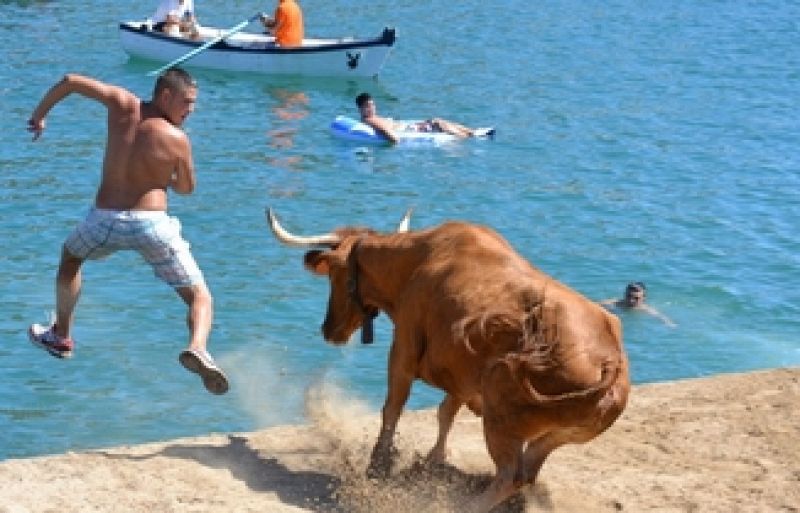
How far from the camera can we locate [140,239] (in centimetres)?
917

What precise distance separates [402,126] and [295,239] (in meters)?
16.0

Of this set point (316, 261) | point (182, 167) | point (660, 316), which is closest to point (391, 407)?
point (316, 261)

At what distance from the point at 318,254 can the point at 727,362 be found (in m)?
7.74

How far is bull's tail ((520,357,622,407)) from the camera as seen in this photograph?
293 inches

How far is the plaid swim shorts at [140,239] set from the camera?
9141 mm

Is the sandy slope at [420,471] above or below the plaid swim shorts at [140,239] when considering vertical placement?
below

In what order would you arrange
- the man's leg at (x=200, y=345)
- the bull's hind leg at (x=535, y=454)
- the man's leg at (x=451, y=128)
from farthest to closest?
the man's leg at (x=451, y=128), the man's leg at (x=200, y=345), the bull's hind leg at (x=535, y=454)

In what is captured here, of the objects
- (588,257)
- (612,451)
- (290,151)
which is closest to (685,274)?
(588,257)

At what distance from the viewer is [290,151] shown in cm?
2447

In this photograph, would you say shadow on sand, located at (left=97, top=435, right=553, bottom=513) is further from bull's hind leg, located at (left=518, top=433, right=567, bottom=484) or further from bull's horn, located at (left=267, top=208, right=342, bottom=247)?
bull's horn, located at (left=267, top=208, right=342, bottom=247)

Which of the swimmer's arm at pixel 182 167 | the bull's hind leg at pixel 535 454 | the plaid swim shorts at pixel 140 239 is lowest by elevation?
the bull's hind leg at pixel 535 454

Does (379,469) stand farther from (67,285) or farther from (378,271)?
(67,285)

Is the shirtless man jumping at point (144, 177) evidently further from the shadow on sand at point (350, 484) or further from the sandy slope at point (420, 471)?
the sandy slope at point (420, 471)

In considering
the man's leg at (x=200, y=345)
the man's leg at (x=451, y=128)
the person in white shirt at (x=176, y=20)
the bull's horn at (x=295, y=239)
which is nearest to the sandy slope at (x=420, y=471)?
the man's leg at (x=200, y=345)
